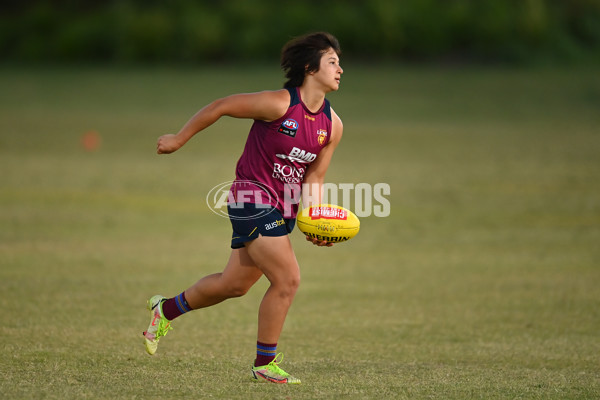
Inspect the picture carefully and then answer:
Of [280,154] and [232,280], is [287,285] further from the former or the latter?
[280,154]

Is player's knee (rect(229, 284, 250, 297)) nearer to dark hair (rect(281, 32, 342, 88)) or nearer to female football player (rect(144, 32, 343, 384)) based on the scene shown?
female football player (rect(144, 32, 343, 384))

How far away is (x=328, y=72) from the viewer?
20.4 feet

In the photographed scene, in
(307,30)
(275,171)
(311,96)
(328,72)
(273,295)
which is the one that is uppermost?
(307,30)

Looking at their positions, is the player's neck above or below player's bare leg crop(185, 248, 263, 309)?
above

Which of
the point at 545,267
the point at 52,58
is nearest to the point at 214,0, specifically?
the point at 52,58

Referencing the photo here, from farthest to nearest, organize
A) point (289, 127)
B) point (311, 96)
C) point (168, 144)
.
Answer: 1. point (311, 96)
2. point (289, 127)
3. point (168, 144)

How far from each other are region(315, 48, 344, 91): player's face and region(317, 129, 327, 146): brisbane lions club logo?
275 millimetres

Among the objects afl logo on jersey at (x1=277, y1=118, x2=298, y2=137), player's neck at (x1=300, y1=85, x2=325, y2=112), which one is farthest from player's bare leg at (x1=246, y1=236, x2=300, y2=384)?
player's neck at (x1=300, y1=85, x2=325, y2=112)

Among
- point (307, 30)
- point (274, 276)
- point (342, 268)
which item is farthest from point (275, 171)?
point (307, 30)

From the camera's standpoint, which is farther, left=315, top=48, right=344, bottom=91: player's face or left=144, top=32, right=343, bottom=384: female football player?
left=315, top=48, right=344, bottom=91: player's face

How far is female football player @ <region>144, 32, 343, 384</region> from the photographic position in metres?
6.04

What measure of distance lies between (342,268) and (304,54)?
5925mm

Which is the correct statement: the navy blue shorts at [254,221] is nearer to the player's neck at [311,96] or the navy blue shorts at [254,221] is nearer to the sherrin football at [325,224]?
the sherrin football at [325,224]

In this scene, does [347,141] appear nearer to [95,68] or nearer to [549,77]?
[549,77]
